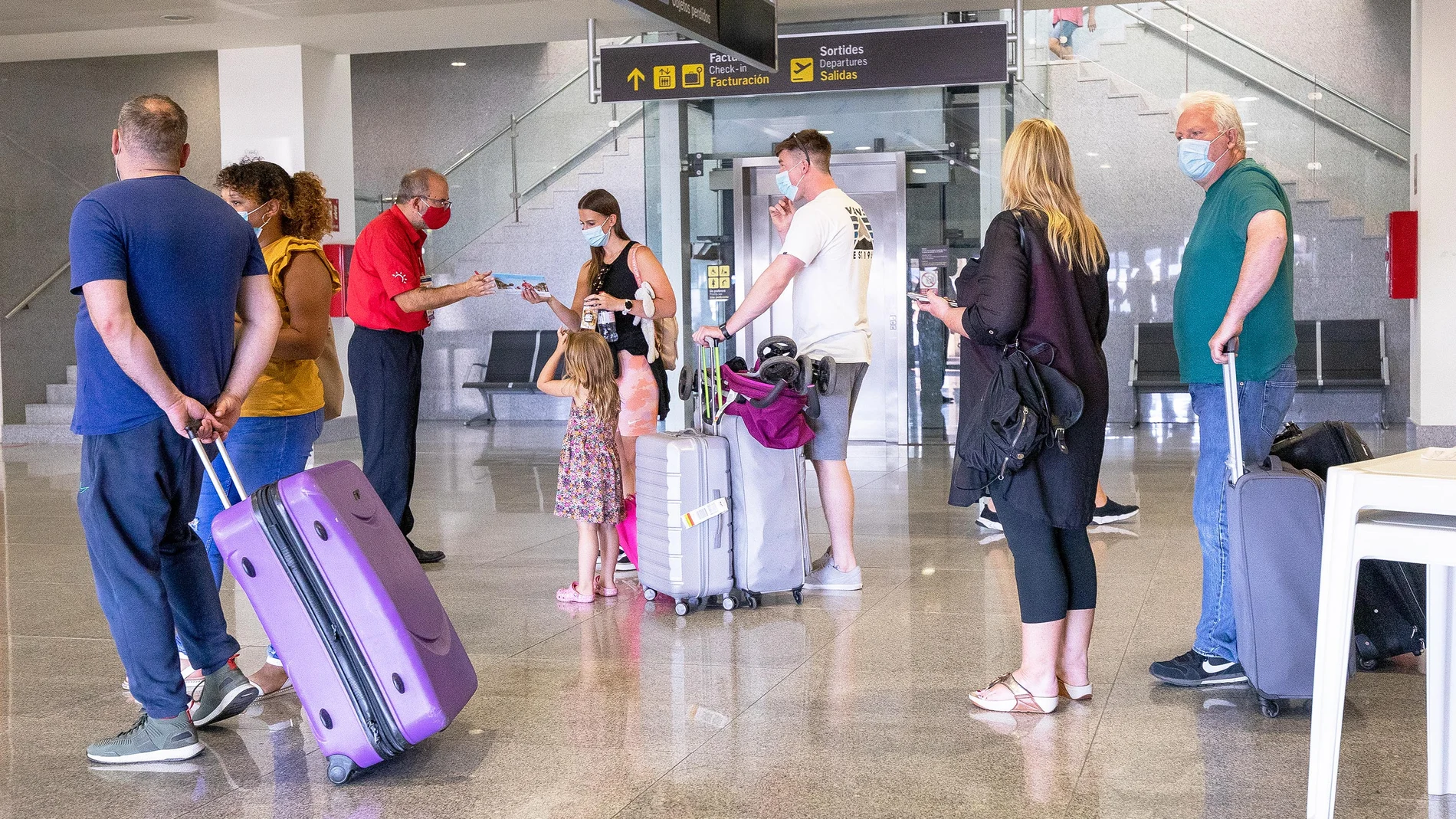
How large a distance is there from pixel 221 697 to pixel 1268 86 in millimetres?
11535

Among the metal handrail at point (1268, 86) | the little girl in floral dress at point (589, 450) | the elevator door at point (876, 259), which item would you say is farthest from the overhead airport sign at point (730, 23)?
the metal handrail at point (1268, 86)

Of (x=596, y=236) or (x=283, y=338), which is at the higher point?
(x=596, y=236)

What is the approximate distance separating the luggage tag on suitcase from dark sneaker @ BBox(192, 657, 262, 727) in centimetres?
169

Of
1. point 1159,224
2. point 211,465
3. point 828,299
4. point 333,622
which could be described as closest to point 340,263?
point 828,299

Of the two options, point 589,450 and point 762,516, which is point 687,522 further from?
point 589,450

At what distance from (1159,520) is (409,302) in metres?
3.86

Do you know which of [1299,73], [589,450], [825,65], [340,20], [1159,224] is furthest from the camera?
[1159,224]

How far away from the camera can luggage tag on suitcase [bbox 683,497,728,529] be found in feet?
15.5

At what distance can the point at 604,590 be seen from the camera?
515 cm

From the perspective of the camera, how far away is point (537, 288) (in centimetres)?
579

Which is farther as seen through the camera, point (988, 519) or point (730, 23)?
point (988, 519)

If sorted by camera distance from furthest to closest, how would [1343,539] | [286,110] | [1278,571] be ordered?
[286,110]
[1278,571]
[1343,539]

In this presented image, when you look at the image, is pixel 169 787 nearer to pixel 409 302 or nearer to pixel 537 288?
pixel 409 302

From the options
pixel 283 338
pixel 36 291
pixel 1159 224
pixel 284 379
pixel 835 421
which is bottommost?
pixel 835 421
